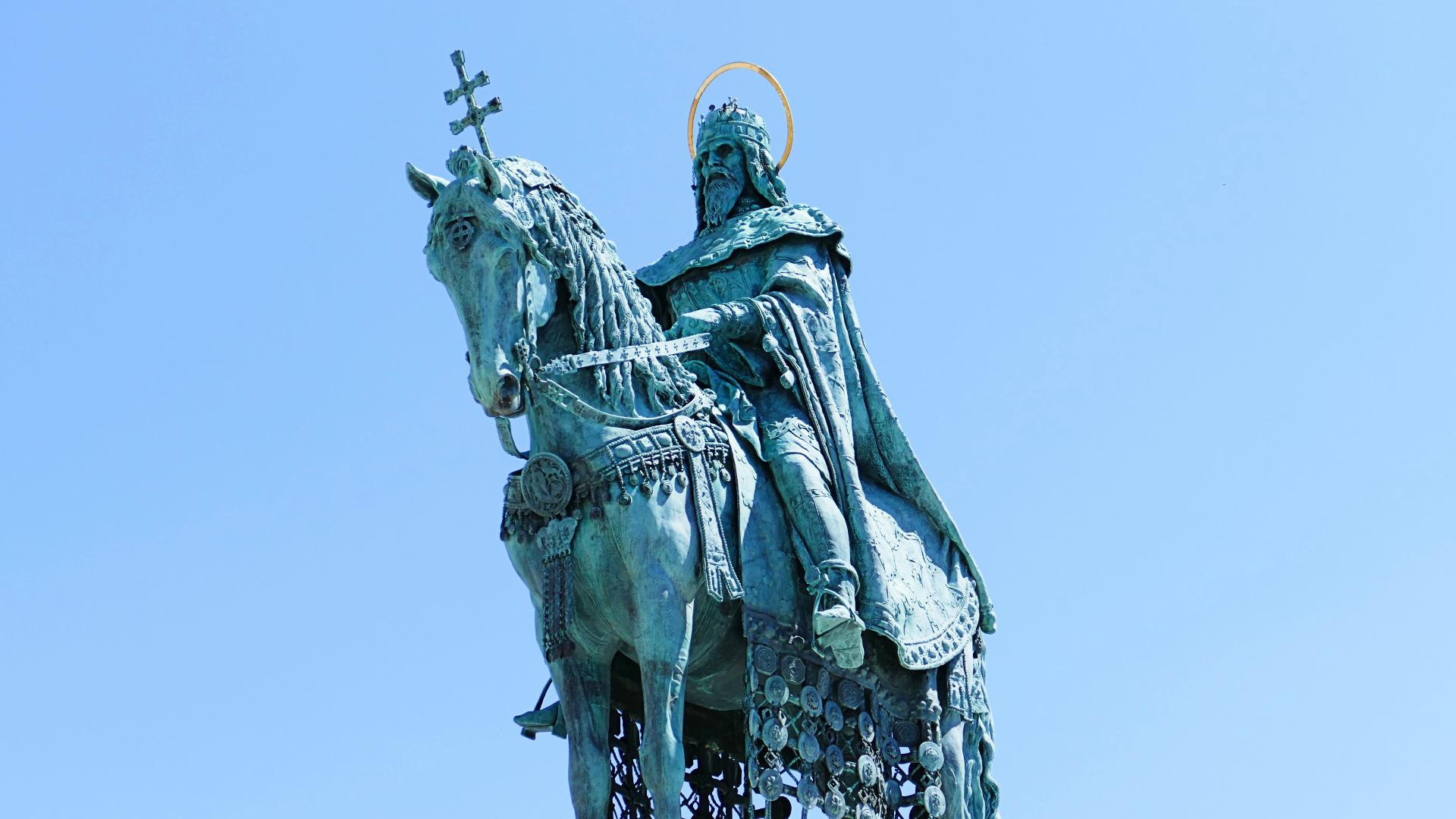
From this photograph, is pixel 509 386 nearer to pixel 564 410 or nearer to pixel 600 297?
pixel 564 410

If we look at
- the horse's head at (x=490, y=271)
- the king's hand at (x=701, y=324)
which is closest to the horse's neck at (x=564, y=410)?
the horse's head at (x=490, y=271)

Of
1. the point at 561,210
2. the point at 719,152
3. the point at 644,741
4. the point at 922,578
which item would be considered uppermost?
Result: the point at 719,152

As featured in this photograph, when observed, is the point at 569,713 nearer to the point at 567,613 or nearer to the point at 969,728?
the point at 567,613

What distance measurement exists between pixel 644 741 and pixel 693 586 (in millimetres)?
808

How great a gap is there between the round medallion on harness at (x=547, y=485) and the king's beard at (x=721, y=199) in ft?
9.04

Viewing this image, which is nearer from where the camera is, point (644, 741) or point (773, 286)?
point (644, 741)

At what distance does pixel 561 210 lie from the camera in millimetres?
14344

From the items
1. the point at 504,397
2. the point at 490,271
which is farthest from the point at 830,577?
the point at 490,271

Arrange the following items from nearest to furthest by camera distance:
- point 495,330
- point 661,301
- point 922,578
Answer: point 495,330
point 922,578
point 661,301

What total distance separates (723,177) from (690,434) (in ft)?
8.59

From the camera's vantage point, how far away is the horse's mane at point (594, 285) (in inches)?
560

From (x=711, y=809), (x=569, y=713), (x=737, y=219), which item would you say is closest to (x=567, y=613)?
(x=569, y=713)

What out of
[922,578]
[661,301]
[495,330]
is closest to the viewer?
[495,330]

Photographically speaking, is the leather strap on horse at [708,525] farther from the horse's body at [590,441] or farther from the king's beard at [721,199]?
the king's beard at [721,199]
